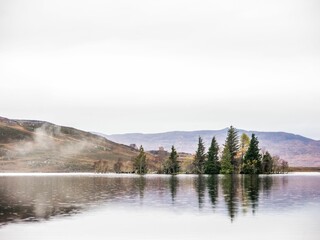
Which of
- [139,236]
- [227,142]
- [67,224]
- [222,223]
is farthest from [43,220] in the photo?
[227,142]

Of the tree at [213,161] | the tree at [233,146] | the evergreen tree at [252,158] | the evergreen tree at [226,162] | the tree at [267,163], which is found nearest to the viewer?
the evergreen tree at [252,158]

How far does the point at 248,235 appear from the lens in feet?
111

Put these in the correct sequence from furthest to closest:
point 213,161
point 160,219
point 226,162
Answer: point 213,161 < point 226,162 < point 160,219

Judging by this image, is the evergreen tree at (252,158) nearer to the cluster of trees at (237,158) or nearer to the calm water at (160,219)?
the cluster of trees at (237,158)

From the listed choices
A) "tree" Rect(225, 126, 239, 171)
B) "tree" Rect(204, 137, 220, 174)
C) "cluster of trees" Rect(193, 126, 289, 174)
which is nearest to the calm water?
"cluster of trees" Rect(193, 126, 289, 174)

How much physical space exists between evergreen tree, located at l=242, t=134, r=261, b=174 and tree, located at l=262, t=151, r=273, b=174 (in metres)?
5.31

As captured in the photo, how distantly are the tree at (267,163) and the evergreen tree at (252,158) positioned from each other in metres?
5.31

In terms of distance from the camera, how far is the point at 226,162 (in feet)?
595

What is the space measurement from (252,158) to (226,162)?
369 inches

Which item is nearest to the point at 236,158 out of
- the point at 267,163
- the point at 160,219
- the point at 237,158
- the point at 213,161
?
the point at 237,158

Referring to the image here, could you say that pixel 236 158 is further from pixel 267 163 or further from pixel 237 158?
pixel 267 163

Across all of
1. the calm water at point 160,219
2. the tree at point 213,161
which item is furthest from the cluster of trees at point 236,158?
the calm water at point 160,219

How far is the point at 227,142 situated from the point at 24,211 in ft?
473

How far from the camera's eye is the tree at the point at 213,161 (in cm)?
18475
